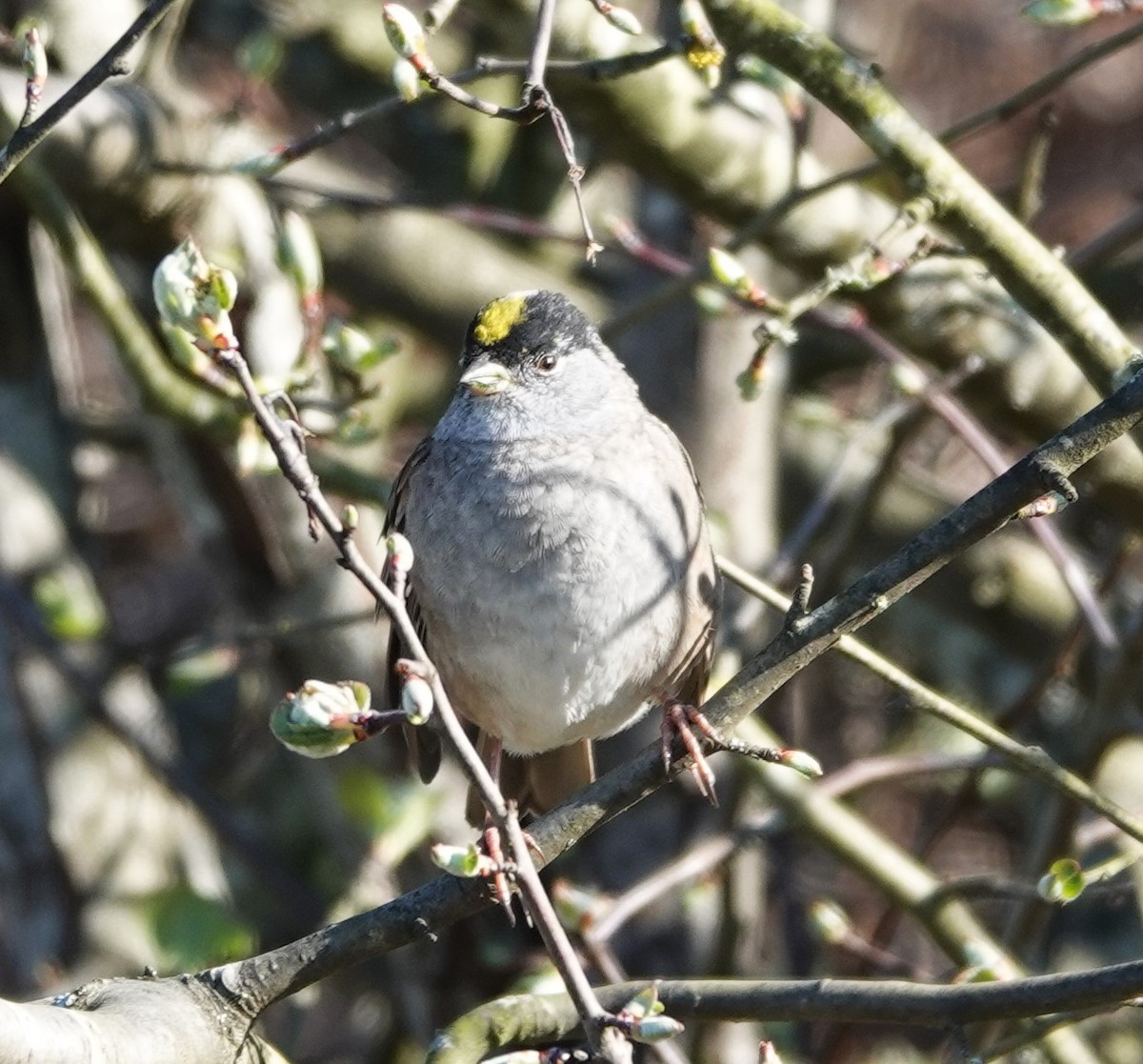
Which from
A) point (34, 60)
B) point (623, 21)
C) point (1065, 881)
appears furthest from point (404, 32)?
point (1065, 881)

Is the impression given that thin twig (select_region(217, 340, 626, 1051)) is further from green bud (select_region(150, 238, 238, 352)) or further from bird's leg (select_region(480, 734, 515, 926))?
green bud (select_region(150, 238, 238, 352))

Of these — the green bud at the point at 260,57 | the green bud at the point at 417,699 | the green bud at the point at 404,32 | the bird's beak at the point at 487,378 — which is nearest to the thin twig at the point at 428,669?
the green bud at the point at 417,699

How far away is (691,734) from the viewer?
3055 mm

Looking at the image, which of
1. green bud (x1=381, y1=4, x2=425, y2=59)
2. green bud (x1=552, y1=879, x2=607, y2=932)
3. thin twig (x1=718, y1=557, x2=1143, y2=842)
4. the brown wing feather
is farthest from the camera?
the brown wing feather

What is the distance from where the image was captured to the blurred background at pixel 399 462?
3.99 meters

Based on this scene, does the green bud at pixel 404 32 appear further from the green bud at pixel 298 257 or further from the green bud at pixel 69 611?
the green bud at pixel 69 611

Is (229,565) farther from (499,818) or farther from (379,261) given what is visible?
(499,818)

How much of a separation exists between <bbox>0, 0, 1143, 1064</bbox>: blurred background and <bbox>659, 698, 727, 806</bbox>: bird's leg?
655mm

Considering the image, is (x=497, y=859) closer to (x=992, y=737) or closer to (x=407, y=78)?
(x=992, y=737)

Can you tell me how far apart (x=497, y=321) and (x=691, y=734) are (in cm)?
117

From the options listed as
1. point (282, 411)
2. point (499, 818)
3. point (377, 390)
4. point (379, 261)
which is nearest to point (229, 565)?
point (379, 261)

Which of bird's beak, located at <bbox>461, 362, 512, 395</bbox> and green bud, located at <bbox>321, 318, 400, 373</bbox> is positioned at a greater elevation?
green bud, located at <bbox>321, 318, 400, 373</bbox>

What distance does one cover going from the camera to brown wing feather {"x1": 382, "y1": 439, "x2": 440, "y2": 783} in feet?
12.3

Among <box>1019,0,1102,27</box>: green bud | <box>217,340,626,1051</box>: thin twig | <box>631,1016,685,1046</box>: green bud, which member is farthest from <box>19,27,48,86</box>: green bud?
<box>1019,0,1102,27</box>: green bud
